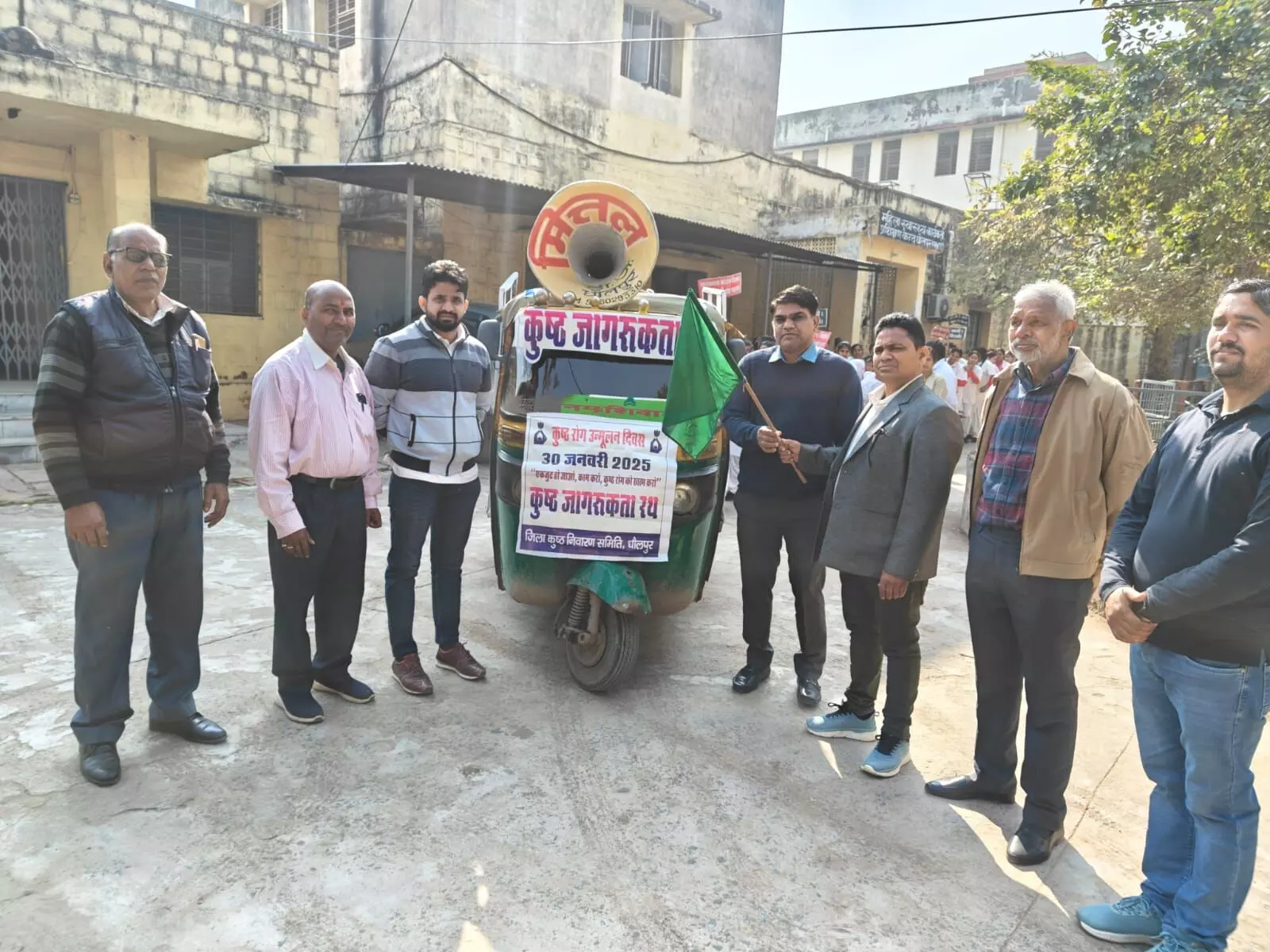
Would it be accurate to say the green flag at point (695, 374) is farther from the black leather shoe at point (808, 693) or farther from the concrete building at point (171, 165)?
the concrete building at point (171, 165)

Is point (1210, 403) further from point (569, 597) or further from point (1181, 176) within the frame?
point (1181, 176)

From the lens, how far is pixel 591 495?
156 inches

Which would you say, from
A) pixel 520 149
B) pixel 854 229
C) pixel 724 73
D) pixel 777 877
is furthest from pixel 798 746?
pixel 724 73

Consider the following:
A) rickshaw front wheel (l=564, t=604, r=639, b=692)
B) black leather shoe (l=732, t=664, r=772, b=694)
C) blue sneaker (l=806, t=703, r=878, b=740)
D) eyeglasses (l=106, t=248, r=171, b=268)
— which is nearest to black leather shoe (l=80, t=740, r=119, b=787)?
eyeglasses (l=106, t=248, r=171, b=268)

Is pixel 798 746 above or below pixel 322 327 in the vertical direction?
below

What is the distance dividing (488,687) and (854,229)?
567 inches

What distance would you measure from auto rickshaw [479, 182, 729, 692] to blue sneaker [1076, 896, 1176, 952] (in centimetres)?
202

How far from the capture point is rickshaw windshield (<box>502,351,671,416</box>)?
422 centimetres

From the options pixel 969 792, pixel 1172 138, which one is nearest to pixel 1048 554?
pixel 969 792

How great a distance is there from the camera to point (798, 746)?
3639 millimetres

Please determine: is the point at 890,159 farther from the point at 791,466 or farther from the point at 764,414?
the point at 764,414

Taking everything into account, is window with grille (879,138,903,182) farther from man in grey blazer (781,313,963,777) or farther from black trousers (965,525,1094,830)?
black trousers (965,525,1094,830)

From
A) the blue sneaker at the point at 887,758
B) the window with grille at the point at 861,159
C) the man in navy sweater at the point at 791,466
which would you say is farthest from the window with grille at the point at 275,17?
the window with grille at the point at 861,159

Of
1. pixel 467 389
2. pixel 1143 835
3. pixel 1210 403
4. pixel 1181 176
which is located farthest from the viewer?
pixel 1181 176
